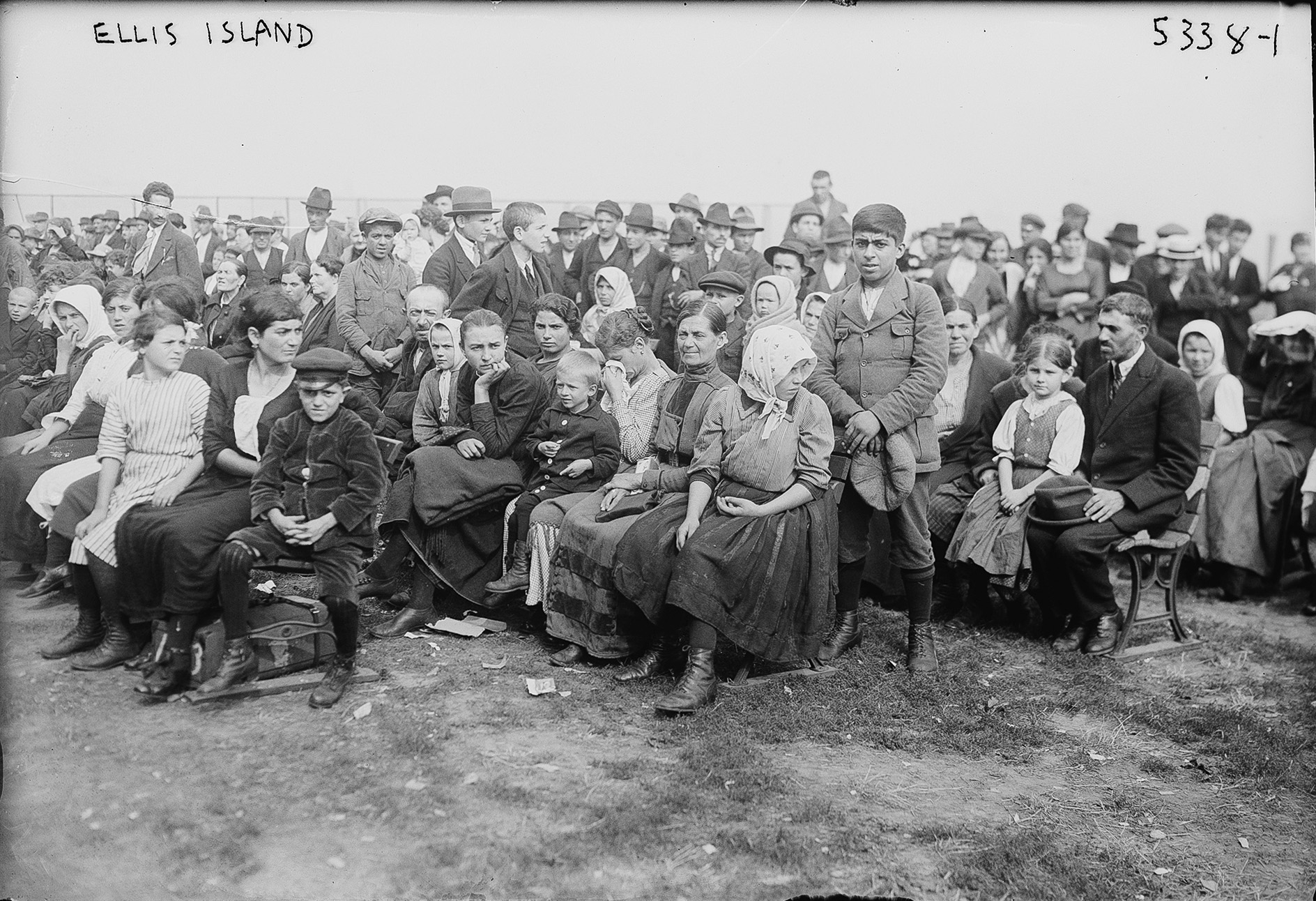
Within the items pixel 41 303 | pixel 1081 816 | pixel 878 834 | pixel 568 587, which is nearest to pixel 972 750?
pixel 1081 816

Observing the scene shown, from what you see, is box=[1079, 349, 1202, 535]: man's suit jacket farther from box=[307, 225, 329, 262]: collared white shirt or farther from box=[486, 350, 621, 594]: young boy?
box=[307, 225, 329, 262]: collared white shirt

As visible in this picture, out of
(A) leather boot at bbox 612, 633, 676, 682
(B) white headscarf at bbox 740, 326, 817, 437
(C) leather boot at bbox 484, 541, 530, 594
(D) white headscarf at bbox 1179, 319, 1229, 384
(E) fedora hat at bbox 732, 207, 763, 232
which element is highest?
(E) fedora hat at bbox 732, 207, 763, 232

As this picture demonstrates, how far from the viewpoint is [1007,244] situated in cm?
1006

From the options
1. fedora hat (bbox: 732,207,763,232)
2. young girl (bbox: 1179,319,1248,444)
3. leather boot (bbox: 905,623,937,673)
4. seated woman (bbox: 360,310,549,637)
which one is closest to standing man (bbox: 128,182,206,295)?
seated woman (bbox: 360,310,549,637)

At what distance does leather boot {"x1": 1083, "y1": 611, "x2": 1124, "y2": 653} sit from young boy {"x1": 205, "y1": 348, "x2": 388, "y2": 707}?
3.59m

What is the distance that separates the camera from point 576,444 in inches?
231

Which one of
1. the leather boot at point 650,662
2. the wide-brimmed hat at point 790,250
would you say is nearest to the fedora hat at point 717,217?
the wide-brimmed hat at point 790,250

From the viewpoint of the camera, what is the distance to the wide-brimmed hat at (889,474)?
535cm

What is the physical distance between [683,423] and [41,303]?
2.72m

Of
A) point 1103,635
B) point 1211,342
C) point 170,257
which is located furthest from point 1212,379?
point 170,257

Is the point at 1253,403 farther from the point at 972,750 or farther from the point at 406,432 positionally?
the point at 406,432

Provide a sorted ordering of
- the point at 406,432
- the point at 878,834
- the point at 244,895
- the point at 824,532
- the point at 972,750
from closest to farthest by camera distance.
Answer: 1. the point at 244,895
2. the point at 878,834
3. the point at 972,750
4. the point at 824,532
5. the point at 406,432

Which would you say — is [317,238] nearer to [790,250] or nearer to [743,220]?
[790,250]

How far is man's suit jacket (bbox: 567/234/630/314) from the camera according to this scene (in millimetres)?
8797
